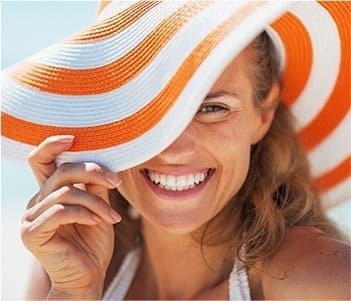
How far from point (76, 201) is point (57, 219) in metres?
0.06

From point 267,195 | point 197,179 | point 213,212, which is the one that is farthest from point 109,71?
point 267,195

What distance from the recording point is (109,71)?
1620mm

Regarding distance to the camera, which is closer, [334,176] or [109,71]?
[109,71]

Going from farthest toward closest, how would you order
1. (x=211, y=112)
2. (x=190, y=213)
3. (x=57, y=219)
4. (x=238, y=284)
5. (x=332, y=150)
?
(x=332, y=150), (x=238, y=284), (x=190, y=213), (x=211, y=112), (x=57, y=219)

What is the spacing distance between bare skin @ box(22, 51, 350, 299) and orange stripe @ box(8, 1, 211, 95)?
14 cm

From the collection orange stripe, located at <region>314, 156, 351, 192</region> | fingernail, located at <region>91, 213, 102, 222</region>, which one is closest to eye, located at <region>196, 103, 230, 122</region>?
fingernail, located at <region>91, 213, 102, 222</region>

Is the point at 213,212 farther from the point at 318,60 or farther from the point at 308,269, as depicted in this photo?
the point at 318,60

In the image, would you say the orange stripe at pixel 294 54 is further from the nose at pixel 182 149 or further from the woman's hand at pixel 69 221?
the woman's hand at pixel 69 221

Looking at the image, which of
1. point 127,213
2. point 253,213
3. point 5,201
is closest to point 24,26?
point 5,201

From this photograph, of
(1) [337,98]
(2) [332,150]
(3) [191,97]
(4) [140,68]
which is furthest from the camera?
(2) [332,150]

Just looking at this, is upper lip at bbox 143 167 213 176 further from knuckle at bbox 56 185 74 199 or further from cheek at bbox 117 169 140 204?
knuckle at bbox 56 185 74 199

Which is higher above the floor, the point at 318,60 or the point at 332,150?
the point at 318,60

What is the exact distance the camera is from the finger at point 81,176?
1.62m

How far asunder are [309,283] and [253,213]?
0.40 m
